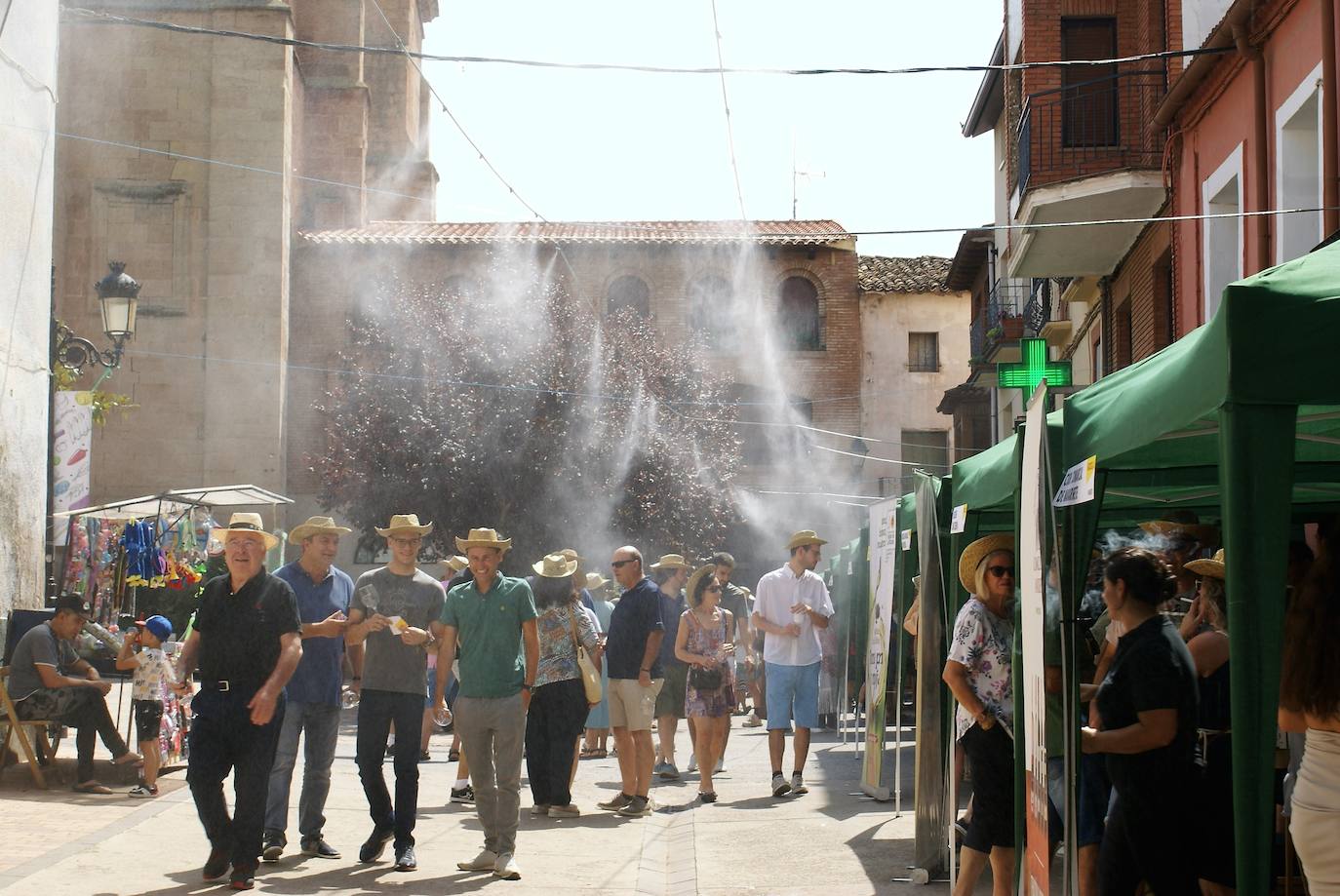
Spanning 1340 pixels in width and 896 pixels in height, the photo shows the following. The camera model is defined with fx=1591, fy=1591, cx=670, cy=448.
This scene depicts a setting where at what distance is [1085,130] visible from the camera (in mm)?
20047

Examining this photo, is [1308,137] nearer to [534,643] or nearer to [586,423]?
[534,643]

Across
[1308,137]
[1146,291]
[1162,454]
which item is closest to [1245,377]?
[1162,454]

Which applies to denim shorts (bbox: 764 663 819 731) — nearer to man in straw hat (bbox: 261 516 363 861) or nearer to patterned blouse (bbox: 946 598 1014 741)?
man in straw hat (bbox: 261 516 363 861)

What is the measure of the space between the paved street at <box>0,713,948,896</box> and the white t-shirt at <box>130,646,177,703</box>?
2.36ft

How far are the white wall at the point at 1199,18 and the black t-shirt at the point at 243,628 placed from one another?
1131cm

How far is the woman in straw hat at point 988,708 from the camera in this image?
648 cm

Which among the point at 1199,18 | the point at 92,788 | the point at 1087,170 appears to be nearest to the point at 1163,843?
the point at 92,788

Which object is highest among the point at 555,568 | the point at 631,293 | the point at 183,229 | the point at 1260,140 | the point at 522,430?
the point at 183,229

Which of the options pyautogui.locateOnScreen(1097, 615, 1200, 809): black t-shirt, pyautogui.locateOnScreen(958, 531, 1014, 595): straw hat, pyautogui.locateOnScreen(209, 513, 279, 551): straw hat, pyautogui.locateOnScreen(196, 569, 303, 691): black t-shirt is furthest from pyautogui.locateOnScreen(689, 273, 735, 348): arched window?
pyautogui.locateOnScreen(1097, 615, 1200, 809): black t-shirt

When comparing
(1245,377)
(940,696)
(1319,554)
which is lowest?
(940,696)

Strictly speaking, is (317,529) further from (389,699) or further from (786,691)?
(786,691)

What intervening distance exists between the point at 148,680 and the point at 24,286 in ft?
14.1

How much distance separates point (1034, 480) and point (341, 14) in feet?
128

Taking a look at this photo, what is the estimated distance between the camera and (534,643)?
8562mm
